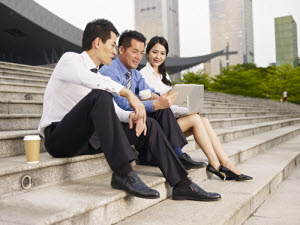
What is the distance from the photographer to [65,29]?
1858 centimetres

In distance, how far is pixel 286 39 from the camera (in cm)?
16012

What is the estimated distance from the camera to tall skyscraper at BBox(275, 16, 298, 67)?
521ft


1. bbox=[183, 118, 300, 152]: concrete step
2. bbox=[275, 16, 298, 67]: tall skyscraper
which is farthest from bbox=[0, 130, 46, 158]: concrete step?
bbox=[275, 16, 298, 67]: tall skyscraper

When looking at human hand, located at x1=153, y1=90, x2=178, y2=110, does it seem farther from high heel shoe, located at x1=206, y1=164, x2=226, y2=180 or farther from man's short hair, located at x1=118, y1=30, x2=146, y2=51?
high heel shoe, located at x1=206, y1=164, x2=226, y2=180

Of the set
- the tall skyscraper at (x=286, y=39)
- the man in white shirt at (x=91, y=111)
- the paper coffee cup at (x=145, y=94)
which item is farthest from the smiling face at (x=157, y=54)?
the tall skyscraper at (x=286, y=39)

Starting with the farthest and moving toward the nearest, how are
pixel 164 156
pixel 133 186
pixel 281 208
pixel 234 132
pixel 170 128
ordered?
1. pixel 234 132
2. pixel 281 208
3. pixel 170 128
4. pixel 164 156
5. pixel 133 186

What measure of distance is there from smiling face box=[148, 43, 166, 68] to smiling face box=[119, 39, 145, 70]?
46 centimetres

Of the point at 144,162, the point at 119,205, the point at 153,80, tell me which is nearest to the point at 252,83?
the point at 153,80

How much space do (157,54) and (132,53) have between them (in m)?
0.52

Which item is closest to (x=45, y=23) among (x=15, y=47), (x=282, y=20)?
(x=15, y=47)

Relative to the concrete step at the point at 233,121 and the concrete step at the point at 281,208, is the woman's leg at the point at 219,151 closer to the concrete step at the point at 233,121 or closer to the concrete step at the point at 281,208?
the concrete step at the point at 281,208

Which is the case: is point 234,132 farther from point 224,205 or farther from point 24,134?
point 24,134

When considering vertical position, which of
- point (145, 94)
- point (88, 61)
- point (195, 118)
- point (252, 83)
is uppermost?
point (252, 83)

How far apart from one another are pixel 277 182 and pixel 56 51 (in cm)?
2051
